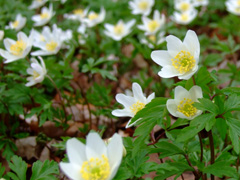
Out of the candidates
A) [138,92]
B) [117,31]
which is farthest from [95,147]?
[117,31]

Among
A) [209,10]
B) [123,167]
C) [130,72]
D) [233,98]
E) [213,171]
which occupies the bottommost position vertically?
[130,72]

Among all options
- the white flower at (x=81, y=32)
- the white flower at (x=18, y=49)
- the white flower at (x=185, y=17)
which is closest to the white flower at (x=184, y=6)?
the white flower at (x=185, y=17)

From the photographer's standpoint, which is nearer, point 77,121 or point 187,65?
point 187,65

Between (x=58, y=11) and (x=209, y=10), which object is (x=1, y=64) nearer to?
(x=58, y=11)

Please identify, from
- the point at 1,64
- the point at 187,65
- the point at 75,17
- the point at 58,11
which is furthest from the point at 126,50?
the point at 187,65

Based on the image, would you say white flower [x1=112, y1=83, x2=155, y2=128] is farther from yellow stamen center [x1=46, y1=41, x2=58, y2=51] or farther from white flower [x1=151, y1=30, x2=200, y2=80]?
yellow stamen center [x1=46, y1=41, x2=58, y2=51]

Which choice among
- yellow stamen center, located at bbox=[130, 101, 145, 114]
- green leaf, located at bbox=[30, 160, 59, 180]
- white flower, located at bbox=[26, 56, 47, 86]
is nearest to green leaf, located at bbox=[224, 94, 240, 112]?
yellow stamen center, located at bbox=[130, 101, 145, 114]
